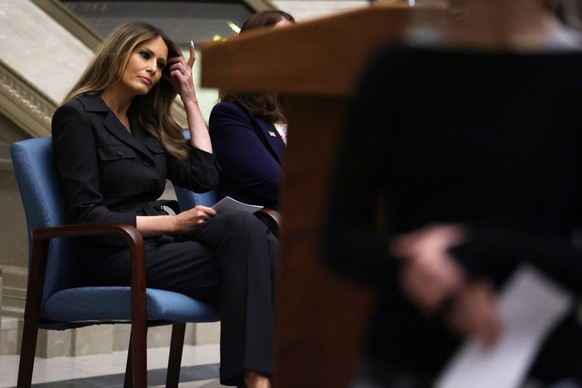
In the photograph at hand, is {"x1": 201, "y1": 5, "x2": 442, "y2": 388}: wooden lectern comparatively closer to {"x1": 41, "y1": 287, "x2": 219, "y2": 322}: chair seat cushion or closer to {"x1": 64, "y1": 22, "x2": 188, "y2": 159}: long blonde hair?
{"x1": 41, "y1": 287, "x2": 219, "y2": 322}: chair seat cushion

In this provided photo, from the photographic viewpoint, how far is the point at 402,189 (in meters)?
1.17

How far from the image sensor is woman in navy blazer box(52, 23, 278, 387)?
3.71 metres

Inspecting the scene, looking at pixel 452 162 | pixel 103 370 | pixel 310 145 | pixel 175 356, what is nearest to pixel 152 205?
pixel 175 356

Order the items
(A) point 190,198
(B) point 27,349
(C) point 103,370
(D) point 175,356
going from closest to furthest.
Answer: (B) point 27,349 → (D) point 175,356 → (A) point 190,198 → (C) point 103,370

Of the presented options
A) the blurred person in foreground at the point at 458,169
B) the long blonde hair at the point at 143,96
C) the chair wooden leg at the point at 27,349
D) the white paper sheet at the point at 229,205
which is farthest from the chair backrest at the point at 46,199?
the blurred person in foreground at the point at 458,169

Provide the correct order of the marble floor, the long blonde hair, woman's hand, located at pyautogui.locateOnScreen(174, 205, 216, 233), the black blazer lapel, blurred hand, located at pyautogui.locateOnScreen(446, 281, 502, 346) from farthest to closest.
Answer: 1. the marble floor
2. the black blazer lapel
3. the long blonde hair
4. woman's hand, located at pyautogui.locateOnScreen(174, 205, 216, 233)
5. blurred hand, located at pyautogui.locateOnScreen(446, 281, 502, 346)

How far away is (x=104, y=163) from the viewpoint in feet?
12.7

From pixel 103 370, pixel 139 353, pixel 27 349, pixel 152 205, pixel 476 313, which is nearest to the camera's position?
pixel 476 313

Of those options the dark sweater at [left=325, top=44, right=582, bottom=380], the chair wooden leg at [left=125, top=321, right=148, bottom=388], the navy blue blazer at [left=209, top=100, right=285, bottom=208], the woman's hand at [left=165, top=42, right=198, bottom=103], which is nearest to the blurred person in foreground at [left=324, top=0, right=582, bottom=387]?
the dark sweater at [left=325, top=44, right=582, bottom=380]

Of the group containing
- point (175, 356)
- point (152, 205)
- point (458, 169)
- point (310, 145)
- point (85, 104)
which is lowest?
point (175, 356)

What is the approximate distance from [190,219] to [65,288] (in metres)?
0.46

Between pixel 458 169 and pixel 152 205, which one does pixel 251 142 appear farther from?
pixel 458 169

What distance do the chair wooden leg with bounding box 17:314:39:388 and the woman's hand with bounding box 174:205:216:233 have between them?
54cm

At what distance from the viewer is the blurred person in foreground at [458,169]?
110 centimetres
